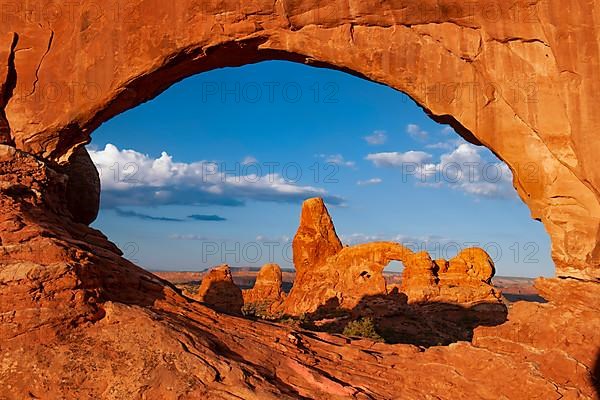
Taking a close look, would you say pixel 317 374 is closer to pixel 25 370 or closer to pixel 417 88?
pixel 25 370

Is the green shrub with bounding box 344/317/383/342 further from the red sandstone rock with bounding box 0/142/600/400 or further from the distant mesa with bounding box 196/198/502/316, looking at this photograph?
the red sandstone rock with bounding box 0/142/600/400

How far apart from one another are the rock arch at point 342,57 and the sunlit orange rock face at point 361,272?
79.7ft

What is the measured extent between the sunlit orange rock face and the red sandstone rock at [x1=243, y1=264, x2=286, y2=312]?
9976mm

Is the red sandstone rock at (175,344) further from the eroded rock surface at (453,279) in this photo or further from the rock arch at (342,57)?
the eroded rock surface at (453,279)

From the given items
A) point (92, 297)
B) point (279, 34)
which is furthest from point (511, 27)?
point (92, 297)

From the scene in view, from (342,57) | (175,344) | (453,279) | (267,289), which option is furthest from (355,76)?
(267,289)

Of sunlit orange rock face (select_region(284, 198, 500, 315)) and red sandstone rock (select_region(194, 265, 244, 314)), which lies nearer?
red sandstone rock (select_region(194, 265, 244, 314))

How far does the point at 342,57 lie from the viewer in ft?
38.6

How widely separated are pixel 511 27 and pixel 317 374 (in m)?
8.99

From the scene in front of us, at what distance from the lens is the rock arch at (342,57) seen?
11094 mm

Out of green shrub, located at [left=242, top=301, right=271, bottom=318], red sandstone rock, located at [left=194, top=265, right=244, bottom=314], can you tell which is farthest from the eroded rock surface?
green shrub, located at [left=242, top=301, right=271, bottom=318]

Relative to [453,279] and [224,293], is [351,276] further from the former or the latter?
[224,293]

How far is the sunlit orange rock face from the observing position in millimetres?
35625

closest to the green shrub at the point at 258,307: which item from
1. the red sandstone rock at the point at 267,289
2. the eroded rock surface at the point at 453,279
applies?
the red sandstone rock at the point at 267,289
